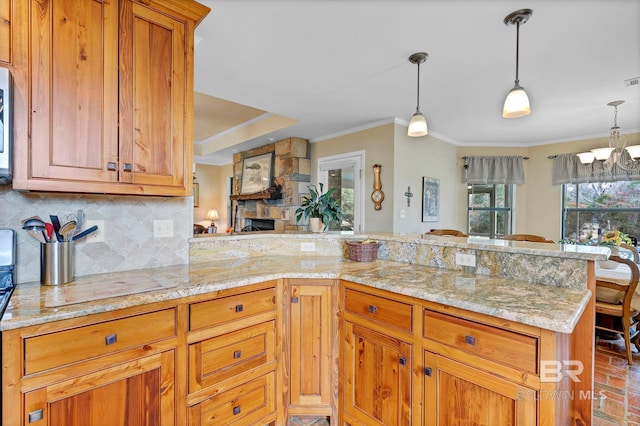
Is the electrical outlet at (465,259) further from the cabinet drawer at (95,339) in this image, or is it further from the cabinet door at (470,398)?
the cabinet drawer at (95,339)

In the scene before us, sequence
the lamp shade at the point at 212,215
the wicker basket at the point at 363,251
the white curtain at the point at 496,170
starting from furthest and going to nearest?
the lamp shade at the point at 212,215 < the white curtain at the point at 496,170 < the wicker basket at the point at 363,251

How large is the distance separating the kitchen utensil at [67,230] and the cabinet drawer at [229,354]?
2.63 ft

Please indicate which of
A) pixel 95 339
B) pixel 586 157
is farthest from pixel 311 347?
pixel 586 157

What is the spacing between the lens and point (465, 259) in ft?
5.93

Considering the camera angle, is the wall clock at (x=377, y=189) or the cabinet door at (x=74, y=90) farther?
the wall clock at (x=377, y=189)

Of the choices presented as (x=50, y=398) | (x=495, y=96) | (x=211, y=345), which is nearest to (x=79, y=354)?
(x=50, y=398)

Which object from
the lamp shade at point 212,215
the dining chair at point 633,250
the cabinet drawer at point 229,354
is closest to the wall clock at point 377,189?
the dining chair at point 633,250

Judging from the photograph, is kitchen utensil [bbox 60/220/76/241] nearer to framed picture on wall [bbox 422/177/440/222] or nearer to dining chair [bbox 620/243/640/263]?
framed picture on wall [bbox 422/177/440/222]

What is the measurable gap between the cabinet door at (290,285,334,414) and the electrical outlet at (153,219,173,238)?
0.86 meters

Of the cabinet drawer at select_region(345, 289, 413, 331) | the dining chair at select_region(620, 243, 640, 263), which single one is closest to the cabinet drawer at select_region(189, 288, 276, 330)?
the cabinet drawer at select_region(345, 289, 413, 331)

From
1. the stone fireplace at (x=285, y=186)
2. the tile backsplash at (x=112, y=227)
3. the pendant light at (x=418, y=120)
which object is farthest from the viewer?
the stone fireplace at (x=285, y=186)

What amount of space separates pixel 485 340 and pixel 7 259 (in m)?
2.12

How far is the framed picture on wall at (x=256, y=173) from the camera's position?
5.48 meters

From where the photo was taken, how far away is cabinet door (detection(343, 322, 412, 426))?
1465 millimetres
